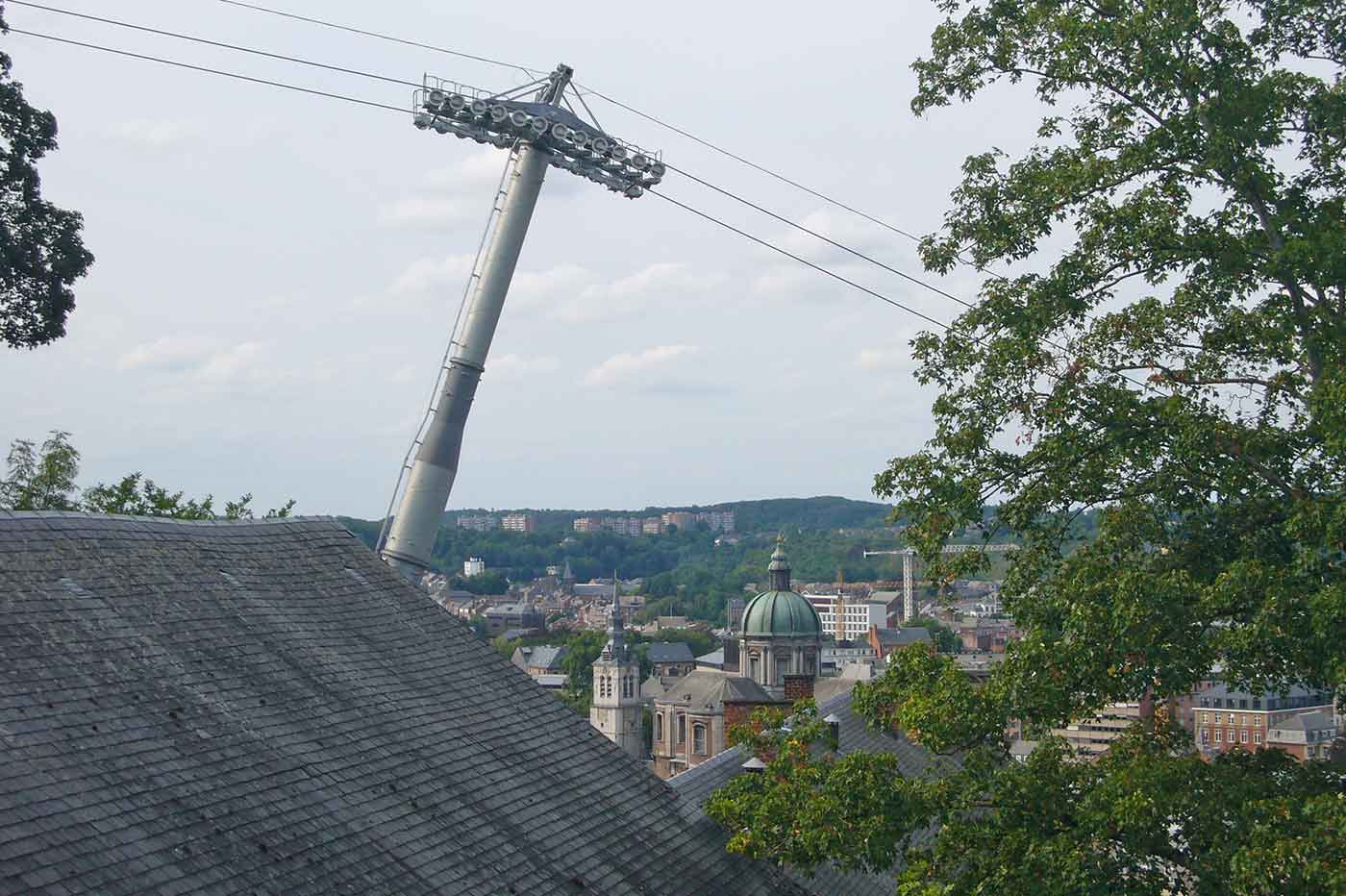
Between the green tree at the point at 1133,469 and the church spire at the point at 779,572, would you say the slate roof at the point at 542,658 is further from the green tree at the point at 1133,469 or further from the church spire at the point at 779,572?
the green tree at the point at 1133,469

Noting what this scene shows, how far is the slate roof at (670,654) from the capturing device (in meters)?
184

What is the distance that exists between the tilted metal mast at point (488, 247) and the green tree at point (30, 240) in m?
6.92

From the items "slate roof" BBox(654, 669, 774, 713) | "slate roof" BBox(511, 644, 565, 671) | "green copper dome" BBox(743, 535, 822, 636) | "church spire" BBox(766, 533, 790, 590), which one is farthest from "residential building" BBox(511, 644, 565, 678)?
"green copper dome" BBox(743, 535, 822, 636)

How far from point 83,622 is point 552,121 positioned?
20399mm

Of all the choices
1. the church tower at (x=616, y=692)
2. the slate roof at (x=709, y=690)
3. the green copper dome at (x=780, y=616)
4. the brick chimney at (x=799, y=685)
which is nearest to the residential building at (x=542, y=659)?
the church tower at (x=616, y=692)

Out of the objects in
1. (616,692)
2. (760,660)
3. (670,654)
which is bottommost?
(616,692)

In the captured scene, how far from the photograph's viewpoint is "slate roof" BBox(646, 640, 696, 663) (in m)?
184

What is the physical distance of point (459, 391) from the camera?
1169 inches

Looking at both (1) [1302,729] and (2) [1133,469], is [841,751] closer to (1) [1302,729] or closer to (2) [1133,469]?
(2) [1133,469]

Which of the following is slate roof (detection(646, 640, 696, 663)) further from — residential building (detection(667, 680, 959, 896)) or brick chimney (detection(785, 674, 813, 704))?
residential building (detection(667, 680, 959, 896))

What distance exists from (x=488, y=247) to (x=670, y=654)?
519 ft

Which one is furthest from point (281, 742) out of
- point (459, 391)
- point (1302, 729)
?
point (1302, 729)

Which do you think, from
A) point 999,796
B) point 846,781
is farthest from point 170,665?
point 999,796

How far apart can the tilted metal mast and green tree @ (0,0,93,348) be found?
6.92 metres
